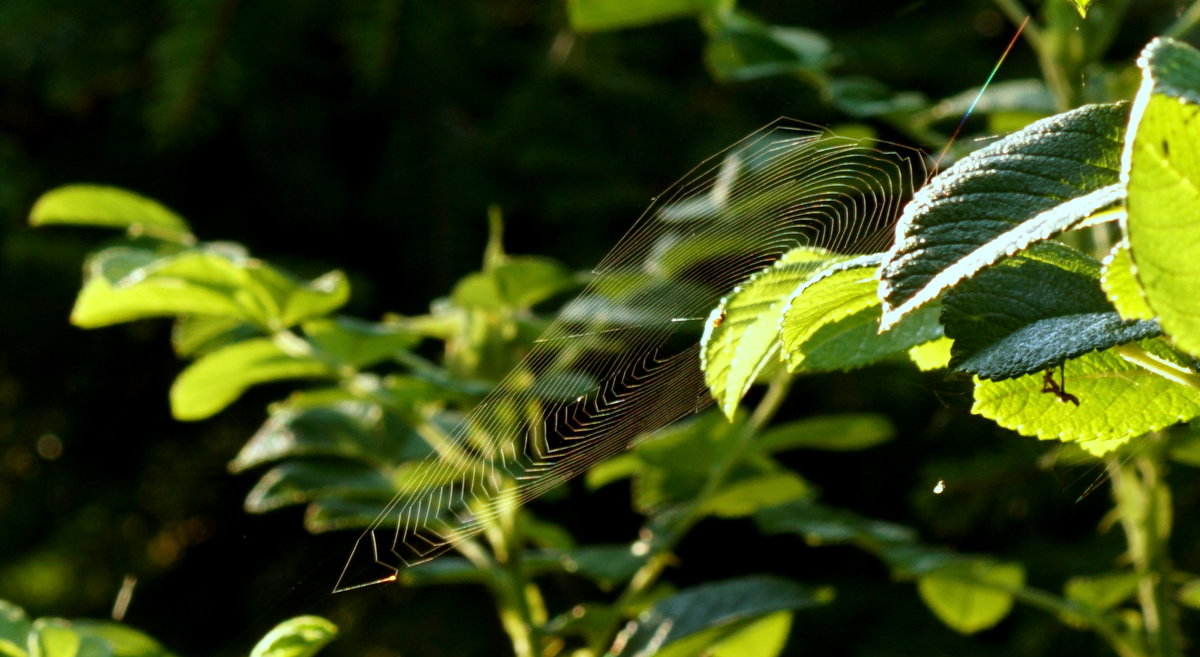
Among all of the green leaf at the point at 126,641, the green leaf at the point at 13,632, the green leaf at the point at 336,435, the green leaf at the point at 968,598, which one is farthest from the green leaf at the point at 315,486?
the green leaf at the point at 968,598

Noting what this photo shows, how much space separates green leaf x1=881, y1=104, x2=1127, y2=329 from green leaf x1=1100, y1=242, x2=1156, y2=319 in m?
0.02

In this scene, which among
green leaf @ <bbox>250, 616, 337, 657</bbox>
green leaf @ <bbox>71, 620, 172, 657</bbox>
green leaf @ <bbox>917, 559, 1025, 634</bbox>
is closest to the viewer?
green leaf @ <bbox>250, 616, 337, 657</bbox>

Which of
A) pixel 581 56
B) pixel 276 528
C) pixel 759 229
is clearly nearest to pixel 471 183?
pixel 581 56

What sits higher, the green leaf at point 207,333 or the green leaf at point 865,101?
the green leaf at point 865,101

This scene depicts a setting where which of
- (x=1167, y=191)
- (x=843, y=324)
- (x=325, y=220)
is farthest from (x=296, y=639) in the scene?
(x=325, y=220)

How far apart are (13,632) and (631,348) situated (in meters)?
0.35

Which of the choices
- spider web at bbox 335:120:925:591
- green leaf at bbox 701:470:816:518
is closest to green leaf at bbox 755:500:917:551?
green leaf at bbox 701:470:816:518

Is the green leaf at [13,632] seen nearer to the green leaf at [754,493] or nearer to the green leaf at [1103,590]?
the green leaf at [754,493]

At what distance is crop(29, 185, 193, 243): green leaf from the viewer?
0.79 m

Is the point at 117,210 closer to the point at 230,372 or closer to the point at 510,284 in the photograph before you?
the point at 230,372

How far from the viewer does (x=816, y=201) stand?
54cm

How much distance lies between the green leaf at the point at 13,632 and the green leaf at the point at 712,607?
1.00 feet

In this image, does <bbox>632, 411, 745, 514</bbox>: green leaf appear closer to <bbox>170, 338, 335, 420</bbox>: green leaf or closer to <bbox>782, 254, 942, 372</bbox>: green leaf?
<bbox>170, 338, 335, 420</bbox>: green leaf

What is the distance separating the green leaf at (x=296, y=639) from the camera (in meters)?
0.44
